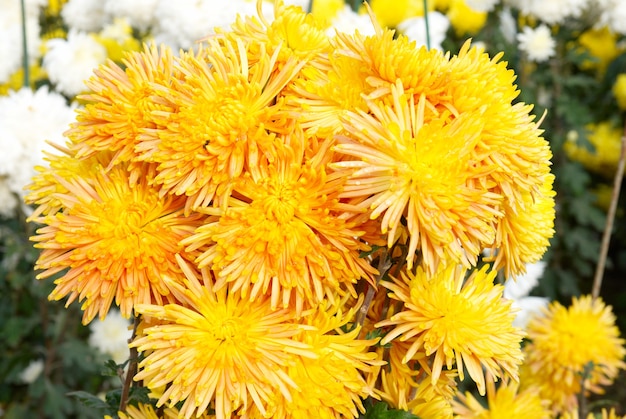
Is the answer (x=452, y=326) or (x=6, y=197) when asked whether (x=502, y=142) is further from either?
(x=6, y=197)

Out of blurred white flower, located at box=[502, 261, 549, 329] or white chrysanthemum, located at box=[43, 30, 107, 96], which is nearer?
blurred white flower, located at box=[502, 261, 549, 329]

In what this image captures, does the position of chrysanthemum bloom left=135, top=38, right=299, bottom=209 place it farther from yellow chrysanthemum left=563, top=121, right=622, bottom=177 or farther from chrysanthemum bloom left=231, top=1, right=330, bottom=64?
yellow chrysanthemum left=563, top=121, right=622, bottom=177

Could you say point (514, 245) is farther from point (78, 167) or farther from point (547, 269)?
point (547, 269)

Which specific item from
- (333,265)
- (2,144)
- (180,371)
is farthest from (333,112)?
(2,144)

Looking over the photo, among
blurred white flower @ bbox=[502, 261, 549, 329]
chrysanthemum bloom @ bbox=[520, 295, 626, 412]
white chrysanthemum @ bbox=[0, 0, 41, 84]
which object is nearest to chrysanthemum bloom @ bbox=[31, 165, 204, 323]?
chrysanthemum bloom @ bbox=[520, 295, 626, 412]

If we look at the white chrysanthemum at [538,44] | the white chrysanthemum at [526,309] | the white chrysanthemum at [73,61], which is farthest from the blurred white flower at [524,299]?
the white chrysanthemum at [73,61]

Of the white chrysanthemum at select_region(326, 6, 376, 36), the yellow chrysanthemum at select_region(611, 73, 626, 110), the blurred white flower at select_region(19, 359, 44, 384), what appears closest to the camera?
the white chrysanthemum at select_region(326, 6, 376, 36)
